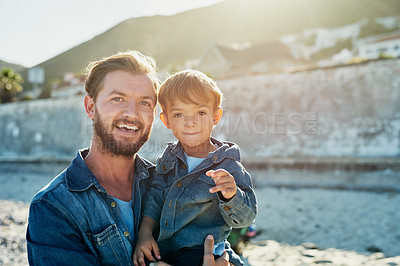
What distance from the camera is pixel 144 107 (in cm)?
226

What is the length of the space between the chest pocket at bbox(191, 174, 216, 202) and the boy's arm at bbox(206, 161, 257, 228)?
0.11m

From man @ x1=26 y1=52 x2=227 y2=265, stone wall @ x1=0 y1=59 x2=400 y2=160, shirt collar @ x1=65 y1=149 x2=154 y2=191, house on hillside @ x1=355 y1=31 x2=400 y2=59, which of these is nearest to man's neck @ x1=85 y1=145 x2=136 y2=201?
man @ x1=26 y1=52 x2=227 y2=265

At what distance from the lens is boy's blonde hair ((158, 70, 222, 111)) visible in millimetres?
2385

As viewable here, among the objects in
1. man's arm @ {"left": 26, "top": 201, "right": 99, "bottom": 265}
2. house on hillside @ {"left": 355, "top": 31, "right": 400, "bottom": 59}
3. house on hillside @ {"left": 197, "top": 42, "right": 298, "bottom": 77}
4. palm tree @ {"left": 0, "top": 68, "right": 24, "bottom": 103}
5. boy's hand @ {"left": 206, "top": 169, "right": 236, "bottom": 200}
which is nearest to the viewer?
man's arm @ {"left": 26, "top": 201, "right": 99, "bottom": 265}

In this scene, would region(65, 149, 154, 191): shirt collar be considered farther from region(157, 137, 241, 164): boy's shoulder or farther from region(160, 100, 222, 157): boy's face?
region(160, 100, 222, 157): boy's face

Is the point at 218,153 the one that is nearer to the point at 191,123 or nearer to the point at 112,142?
the point at 191,123

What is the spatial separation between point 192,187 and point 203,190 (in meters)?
0.09

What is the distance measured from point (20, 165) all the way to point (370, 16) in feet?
284

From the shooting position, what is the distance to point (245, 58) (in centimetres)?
3350

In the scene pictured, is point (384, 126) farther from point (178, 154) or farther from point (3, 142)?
point (3, 142)

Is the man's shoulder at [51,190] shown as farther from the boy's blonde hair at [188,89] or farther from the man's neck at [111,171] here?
the boy's blonde hair at [188,89]

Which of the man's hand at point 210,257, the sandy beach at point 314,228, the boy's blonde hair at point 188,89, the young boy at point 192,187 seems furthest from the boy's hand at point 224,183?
the sandy beach at point 314,228

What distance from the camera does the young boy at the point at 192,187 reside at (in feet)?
6.46

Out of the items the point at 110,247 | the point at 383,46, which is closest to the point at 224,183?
the point at 110,247
